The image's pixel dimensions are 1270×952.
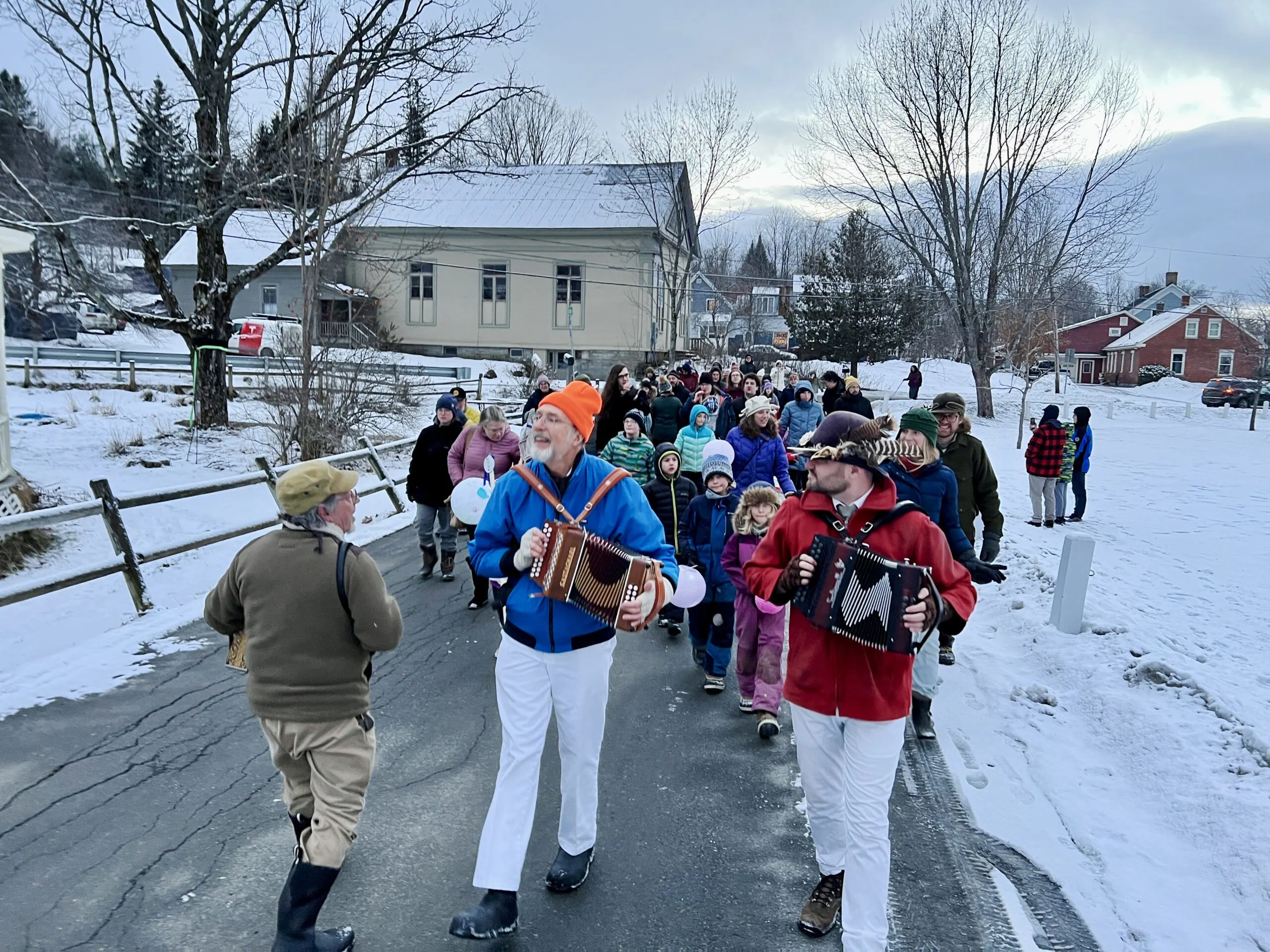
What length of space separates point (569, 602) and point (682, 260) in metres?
49.2

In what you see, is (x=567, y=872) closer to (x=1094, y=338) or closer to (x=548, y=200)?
(x=548, y=200)

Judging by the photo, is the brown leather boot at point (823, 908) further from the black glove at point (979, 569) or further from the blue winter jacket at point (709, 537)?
the blue winter jacket at point (709, 537)

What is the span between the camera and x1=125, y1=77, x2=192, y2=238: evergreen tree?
19641 mm

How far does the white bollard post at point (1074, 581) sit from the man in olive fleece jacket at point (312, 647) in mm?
6625

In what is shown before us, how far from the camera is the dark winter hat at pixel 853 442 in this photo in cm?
342

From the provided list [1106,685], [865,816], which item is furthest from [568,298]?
[865,816]

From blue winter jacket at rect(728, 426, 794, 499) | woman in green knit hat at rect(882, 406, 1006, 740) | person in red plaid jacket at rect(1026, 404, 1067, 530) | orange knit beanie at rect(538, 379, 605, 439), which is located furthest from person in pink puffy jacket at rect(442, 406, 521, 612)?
person in red plaid jacket at rect(1026, 404, 1067, 530)

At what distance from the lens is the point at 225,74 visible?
63.6 ft

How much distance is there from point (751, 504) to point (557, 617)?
2620mm

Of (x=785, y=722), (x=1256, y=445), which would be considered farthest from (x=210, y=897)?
(x=1256, y=445)

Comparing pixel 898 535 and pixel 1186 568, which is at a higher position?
pixel 898 535

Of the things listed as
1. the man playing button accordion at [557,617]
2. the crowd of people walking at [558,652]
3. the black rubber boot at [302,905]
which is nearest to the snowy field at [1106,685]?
the crowd of people walking at [558,652]

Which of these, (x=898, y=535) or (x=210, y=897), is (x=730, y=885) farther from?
(x=210, y=897)

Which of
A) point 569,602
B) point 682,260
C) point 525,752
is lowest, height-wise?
point 525,752
